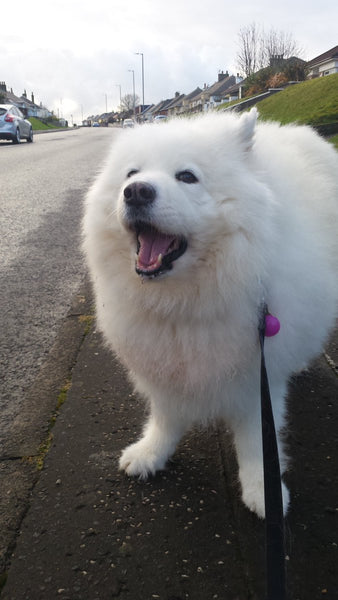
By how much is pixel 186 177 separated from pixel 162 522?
1486 millimetres

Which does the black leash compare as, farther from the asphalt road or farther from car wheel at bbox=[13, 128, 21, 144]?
car wheel at bbox=[13, 128, 21, 144]

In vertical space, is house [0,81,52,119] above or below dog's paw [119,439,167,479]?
above

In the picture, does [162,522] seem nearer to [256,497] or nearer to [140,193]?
[256,497]

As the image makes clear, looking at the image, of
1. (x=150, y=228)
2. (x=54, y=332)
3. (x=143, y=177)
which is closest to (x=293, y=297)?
(x=150, y=228)

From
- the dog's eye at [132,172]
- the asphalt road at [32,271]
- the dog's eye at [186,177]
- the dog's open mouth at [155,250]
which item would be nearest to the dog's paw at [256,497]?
the dog's open mouth at [155,250]

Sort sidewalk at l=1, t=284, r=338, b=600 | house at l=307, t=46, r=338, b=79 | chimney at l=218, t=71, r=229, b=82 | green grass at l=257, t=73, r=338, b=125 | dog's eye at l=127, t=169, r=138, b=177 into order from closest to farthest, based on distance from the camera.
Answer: sidewalk at l=1, t=284, r=338, b=600, dog's eye at l=127, t=169, r=138, b=177, green grass at l=257, t=73, r=338, b=125, house at l=307, t=46, r=338, b=79, chimney at l=218, t=71, r=229, b=82

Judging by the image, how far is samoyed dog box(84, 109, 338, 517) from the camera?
206 centimetres

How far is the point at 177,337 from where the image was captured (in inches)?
84.1

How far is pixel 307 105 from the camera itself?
1845cm

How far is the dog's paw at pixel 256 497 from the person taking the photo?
2160mm

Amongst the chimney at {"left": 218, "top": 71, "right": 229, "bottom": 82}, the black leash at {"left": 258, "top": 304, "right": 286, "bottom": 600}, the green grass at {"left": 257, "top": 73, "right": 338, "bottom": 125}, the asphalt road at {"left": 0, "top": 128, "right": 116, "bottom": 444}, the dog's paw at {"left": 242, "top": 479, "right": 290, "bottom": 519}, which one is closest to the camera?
the black leash at {"left": 258, "top": 304, "right": 286, "bottom": 600}

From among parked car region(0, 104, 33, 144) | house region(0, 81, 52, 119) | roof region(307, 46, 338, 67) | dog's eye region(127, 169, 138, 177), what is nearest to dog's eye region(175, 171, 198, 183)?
dog's eye region(127, 169, 138, 177)

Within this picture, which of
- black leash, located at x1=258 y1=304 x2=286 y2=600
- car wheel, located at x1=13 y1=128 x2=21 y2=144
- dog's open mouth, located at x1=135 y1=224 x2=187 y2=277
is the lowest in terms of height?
black leash, located at x1=258 y1=304 x2=286 y2=600

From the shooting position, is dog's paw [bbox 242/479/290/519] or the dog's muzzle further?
dog's paw [bbox 242/479/290/519]
